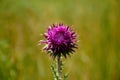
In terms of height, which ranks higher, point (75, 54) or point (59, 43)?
point (75, 54)

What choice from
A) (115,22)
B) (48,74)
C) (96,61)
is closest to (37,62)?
(48,74)

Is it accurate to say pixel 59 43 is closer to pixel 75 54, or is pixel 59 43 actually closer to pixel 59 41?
pixel 59 41

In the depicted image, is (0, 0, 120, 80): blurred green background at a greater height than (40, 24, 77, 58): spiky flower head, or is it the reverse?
(0, 0, 120, 80): blurred green background

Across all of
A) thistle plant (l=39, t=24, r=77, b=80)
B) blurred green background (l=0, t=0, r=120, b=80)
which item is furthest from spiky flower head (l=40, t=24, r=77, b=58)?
blurred green background (l=0, t=0, r=120, b=80)

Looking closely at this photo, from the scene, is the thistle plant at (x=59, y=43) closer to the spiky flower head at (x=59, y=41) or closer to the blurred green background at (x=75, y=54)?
the spiky flower head at (x=59, y=41)

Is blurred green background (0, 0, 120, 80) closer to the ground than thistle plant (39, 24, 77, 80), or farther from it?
farther from it

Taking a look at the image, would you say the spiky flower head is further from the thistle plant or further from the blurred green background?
the blurred green background

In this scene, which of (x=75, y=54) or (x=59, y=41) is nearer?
(x=59, y=41)

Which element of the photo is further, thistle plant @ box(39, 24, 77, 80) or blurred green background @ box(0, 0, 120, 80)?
blurred green background @ box(0, 0, 120, 80)

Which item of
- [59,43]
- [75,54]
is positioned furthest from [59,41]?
[75,54]
